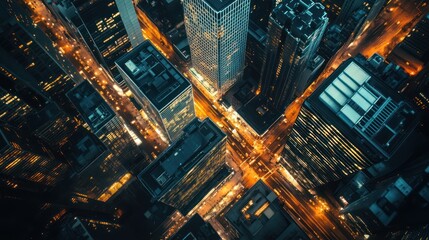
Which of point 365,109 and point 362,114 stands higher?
point 365,109

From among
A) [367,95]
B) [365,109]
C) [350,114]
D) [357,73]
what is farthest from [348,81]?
[350,114]

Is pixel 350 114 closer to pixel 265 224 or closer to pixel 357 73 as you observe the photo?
pixel 357 73

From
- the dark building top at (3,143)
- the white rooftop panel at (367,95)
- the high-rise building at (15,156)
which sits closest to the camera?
the dark building top at (3,143)

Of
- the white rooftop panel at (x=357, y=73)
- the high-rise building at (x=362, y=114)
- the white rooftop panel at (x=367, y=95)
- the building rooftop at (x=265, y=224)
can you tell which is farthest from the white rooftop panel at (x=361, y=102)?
the building rooftop at (x=265, y=224)

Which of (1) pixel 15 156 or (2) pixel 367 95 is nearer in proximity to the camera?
(2) pixel 367 95

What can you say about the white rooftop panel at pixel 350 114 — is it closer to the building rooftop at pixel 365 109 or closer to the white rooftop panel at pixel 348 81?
the building rooftop at pixel 365 109

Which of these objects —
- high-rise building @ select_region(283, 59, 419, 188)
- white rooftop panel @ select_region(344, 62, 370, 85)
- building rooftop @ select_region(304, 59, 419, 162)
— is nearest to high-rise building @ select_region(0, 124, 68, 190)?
high-rise building @ select_region(283, 59, 419, 188)

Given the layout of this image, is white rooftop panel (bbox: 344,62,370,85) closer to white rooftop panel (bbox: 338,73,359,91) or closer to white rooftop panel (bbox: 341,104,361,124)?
white rooftop panel (bbox: 338,73,359,91)

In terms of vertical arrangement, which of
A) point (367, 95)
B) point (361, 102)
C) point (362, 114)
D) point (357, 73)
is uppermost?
point (357, 73)
